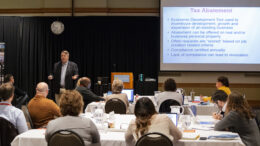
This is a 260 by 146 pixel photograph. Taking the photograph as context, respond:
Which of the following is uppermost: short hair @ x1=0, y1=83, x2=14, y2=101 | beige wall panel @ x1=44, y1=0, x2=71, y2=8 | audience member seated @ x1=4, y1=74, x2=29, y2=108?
beige wall panel @ x1=44, y1=0, x2=71, y2=8

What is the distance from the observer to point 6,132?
3512 millimetres

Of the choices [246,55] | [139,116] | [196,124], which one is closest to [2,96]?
[139,116]

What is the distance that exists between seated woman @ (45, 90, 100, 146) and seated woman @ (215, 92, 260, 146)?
4.69 feet

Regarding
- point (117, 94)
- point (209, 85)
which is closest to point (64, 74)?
point (117, 94)

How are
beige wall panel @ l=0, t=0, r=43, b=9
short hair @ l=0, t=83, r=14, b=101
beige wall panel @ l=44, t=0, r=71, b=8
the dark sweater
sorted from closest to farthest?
short hair @ l=0, t=83, r=14, b=101 < the dark sweater < beige wall panel @ l=44, t=0, r=71, b=8 < beige wall panel @ l=0, t=0, r=43, b=9

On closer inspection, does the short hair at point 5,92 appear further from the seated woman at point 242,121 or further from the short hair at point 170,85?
the short hair at point 170,85

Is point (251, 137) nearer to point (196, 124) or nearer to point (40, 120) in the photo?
point (196, 124)

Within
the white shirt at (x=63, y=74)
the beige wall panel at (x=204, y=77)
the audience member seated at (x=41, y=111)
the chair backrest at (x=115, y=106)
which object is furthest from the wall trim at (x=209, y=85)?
the audience member seated at (x=41, y=111)

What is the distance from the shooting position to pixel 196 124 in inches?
160

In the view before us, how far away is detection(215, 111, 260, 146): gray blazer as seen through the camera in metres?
3.55

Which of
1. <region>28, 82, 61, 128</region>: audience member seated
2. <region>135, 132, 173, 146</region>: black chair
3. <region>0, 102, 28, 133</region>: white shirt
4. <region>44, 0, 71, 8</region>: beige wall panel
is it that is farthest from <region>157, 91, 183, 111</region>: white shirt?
<region>44, 0, 71, 8</region>: beige wall panel

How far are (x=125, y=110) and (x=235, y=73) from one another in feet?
17.4

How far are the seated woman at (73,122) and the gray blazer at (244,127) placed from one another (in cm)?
142

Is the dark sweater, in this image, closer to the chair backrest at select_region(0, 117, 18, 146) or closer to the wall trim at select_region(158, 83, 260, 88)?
the chair backrest at select_region(0, 117, 18, 146)
